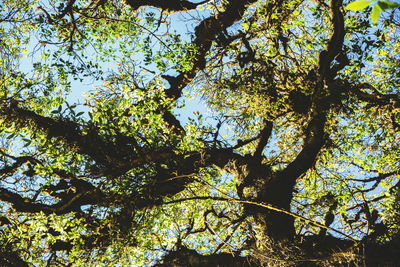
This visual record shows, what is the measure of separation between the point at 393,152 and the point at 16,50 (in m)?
17.3

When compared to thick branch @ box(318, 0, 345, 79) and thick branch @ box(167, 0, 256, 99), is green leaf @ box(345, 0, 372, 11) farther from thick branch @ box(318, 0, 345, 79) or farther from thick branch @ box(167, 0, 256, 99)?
thick branch @ box(167, 0, 256, 99)

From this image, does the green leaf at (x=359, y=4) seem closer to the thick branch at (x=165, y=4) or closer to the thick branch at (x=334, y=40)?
the thick branch at (x=334, y=40)

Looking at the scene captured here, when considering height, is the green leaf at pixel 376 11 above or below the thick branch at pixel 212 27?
below

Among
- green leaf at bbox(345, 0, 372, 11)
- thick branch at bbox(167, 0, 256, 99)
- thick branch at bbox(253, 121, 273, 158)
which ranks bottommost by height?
green leaf at bbox(345, 0, 372, 11)

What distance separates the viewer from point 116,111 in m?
6.56

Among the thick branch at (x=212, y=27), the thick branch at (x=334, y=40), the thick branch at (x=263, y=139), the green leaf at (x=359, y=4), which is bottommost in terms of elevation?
the green leaf at (x=359, y=4)

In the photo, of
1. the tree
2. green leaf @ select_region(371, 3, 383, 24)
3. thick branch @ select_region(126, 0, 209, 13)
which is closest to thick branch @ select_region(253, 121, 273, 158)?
the tree

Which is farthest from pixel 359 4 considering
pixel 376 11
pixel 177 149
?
pixel 177 149


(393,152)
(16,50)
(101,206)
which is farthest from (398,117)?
(16,50)

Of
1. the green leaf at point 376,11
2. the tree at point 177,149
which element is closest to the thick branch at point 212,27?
the tree at point 177,149

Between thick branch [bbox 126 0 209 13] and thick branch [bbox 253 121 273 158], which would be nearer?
thick branch [bbox 253 121 273 158]

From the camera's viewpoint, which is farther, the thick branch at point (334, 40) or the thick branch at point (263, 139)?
the thick branch at point (263, 139)

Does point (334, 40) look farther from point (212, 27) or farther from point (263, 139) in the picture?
point (212, 27)

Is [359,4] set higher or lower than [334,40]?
lower
